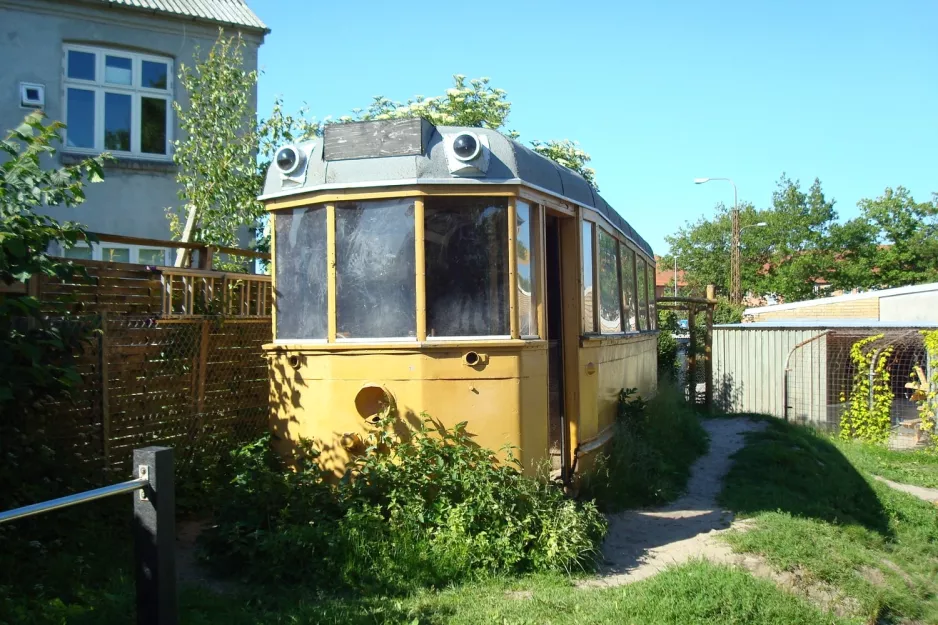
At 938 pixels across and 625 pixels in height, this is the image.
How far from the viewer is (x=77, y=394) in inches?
248

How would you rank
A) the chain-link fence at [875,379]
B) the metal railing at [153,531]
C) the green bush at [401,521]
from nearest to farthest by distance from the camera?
the metal railing at [153,531] < the green bush at [401,521] < the chain-link fence at [875,379]

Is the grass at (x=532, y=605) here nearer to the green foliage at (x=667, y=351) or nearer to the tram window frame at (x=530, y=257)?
the tram window frame at (x=530, y=257)

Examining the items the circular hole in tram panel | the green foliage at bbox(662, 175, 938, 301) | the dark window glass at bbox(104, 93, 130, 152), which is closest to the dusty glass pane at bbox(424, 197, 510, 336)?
the circular hole in tram panel

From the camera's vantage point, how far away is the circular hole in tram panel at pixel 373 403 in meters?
6.29

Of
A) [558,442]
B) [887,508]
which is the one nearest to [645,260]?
[887,508]

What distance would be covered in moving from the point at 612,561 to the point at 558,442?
150cm

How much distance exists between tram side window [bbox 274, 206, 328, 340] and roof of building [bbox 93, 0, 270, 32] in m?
8.09

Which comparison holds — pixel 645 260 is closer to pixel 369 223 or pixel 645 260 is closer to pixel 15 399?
pixel 369 223

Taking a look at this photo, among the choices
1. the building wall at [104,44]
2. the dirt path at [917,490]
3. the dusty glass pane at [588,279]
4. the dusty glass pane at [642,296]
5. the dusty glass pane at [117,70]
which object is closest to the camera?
the dusty glass pane at [588,279]

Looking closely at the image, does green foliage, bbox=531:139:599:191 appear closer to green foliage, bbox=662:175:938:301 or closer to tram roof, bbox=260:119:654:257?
tram roof, bbox=260:119:654:257

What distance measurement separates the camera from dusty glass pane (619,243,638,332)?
10203 millimetres

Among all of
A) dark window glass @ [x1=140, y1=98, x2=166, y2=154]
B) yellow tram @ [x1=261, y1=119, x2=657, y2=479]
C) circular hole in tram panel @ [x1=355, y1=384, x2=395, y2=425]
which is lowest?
circular hole in tram panel @ [x1=355, y1=384, x2=395, y2=425]

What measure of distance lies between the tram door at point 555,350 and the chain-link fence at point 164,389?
9.52 ft

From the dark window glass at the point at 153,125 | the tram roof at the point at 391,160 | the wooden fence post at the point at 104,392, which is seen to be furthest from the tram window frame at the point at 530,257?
the dark window glass at the point at 153,125
